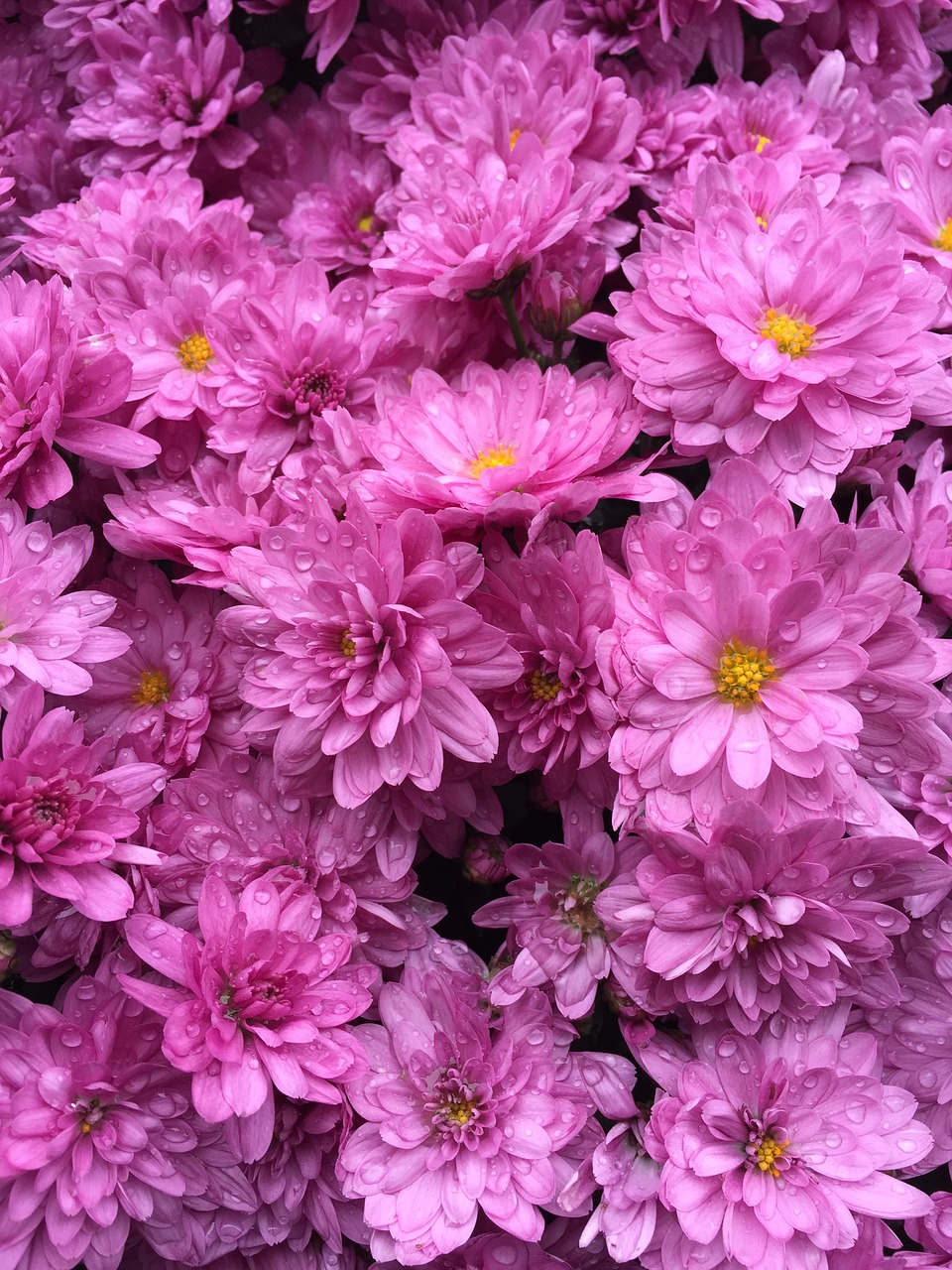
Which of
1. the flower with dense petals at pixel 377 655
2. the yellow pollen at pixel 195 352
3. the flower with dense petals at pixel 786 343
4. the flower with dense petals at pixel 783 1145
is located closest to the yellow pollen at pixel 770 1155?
the flower with dense petals at pixel 783 1145

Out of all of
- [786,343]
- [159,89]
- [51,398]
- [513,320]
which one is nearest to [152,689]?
[51,398]

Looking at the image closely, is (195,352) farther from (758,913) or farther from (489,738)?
(758,913)

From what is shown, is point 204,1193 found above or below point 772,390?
below

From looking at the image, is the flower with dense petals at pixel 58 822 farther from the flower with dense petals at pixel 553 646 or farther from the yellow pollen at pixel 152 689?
the flower with dense petals at pixel 553 646

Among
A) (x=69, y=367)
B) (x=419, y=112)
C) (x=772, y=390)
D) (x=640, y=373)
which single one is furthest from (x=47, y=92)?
(x=772, y=390)

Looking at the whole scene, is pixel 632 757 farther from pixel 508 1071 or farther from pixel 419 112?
pixel 419 112

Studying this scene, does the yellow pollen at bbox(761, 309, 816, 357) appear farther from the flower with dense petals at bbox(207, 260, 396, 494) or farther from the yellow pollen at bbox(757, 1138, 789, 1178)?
the yellow pollen at bbox(757, 1138, 789, 1178)
